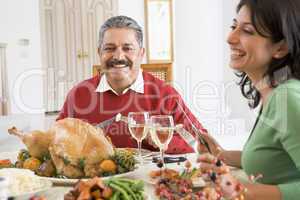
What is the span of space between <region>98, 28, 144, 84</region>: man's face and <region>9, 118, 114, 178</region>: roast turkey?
2.60ft

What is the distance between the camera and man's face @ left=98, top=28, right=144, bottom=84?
71.4 inches

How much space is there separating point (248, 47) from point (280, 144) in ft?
0.94

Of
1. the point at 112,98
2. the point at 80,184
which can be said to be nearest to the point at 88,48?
the point at 112,98

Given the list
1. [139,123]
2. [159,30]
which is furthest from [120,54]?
[159,30]

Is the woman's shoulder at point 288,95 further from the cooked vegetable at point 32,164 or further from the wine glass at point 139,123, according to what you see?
the cooked vegetable at point 32,164

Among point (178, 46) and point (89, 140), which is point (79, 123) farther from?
point (178, 46)

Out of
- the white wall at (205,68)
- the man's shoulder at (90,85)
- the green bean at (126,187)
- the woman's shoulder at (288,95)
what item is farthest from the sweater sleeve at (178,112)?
the white wall at (205,68)

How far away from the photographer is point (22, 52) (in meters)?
3.70

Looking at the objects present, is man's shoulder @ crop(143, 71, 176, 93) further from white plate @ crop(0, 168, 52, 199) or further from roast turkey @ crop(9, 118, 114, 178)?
white plate @ crop(0, 168, 52, 199)

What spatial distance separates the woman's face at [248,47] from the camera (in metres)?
1.03

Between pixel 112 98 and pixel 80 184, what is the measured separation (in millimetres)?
1163

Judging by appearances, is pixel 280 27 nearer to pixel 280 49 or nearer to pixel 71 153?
pixel 280 49

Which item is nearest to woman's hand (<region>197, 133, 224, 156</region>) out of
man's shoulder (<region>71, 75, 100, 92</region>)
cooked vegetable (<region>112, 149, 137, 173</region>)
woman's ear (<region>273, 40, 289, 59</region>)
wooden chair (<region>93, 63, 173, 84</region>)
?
Result: cooked vegetable (<region>112, 149, 137, 173</region>)

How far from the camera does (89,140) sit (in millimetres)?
1036
